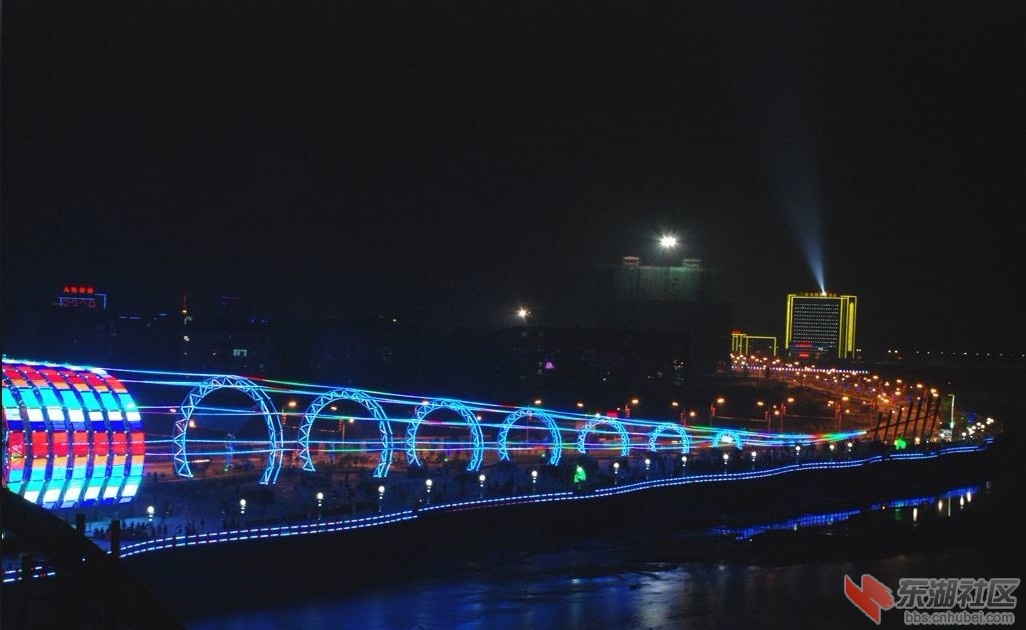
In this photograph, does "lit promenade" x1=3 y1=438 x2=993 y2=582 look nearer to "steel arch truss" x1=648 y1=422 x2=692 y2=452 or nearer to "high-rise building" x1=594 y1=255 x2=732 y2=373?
"steel arch truss" x1=648 y1=422 x2=692 y2=452

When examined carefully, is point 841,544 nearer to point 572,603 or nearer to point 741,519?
point 741,519

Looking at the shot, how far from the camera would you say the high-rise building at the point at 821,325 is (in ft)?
310

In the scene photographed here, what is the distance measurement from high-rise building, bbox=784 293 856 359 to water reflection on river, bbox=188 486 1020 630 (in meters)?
74.3

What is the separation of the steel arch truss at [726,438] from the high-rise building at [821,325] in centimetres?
6275

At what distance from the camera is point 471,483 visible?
19328 millimetres

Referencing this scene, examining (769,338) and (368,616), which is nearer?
(368,616)

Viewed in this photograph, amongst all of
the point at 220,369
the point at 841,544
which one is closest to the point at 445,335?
the point at 220,369

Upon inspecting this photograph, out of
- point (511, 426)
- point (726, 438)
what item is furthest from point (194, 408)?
point (726, 438)

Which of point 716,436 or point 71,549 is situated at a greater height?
point 71,549

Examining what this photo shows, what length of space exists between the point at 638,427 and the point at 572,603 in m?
17.5

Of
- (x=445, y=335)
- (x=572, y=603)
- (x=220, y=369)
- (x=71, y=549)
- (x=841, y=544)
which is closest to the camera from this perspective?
(x=71, y=549)

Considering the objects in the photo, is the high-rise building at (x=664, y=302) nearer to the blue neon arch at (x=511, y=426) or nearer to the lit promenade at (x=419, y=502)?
the lit promenade at (x=419, y=502)

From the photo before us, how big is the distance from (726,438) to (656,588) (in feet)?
54.0

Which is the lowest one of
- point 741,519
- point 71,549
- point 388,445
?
point 741,519
